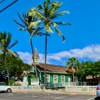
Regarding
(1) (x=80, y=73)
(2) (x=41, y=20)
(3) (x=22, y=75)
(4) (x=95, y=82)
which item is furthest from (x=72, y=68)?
(2) (x=41, y=20)

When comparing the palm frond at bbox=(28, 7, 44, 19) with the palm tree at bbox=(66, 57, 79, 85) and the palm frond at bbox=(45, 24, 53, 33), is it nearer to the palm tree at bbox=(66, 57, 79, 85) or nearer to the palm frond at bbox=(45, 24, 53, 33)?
the palm frond at bbox=(45, 24, 53, 33)

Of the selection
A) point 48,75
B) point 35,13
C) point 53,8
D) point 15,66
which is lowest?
point 48,75

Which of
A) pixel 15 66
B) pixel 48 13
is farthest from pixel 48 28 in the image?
pixel 15 66

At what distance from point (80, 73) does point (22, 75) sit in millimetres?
11372

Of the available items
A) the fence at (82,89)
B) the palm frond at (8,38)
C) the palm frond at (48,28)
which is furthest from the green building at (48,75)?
the palm frond at (48,28)

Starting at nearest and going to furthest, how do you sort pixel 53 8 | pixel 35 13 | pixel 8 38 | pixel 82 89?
pixel 82 89
pixel 35 13
pixel 53 8
pixel 8 38

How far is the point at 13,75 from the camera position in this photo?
52719 mm

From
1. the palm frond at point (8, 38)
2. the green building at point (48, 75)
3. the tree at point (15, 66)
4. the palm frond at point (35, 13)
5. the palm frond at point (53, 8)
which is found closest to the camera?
the palm frond at point (35, 13)

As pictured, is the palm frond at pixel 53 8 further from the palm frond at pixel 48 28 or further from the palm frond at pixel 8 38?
the palm frond at pixel 8 38

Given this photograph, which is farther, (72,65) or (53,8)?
(72,65)

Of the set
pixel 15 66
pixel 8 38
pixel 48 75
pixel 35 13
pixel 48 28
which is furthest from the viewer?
pixel 15 66

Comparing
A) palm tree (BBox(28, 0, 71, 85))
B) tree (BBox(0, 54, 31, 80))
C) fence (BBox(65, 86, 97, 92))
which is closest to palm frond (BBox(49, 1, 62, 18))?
palm tree (BBox(28, 0, 71, 85))

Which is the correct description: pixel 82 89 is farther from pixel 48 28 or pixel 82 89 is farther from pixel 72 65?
pixel 72 65

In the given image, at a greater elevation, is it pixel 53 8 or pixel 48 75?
pixel 53 8
